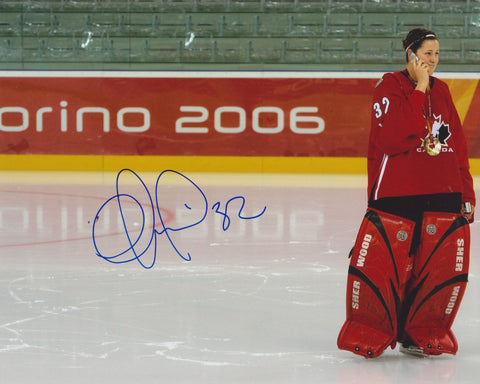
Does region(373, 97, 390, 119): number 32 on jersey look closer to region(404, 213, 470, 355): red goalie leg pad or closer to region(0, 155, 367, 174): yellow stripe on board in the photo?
region(404, 213, 470, 355): red goalie leg pad

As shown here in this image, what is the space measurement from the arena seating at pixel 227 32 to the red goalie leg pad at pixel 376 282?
11803 mm

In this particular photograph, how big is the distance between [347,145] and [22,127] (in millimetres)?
5432

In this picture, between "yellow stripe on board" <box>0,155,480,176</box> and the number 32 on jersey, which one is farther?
"yellow stripe on board" <box>0,155,480,176</box>

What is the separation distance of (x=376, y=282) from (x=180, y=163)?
11.6m

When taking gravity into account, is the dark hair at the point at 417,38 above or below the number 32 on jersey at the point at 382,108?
above

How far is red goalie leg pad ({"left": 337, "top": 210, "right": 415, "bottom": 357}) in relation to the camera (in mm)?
3443

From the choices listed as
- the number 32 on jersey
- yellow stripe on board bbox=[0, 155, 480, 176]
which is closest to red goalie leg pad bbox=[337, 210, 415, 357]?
the number 32 on jersey

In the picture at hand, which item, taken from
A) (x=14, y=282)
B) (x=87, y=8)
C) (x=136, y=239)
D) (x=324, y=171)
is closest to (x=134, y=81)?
(x=87, y=8)

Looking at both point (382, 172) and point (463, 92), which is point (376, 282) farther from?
point (463, 92)

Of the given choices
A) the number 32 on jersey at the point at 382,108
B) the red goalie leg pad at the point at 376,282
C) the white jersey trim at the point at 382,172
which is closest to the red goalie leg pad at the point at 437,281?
the red goalie leg pad at the point at 376,282

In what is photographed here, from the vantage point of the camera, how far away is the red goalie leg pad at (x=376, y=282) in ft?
11.3

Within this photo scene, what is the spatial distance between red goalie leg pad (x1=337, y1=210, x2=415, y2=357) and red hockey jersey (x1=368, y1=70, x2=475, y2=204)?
0.13 m
